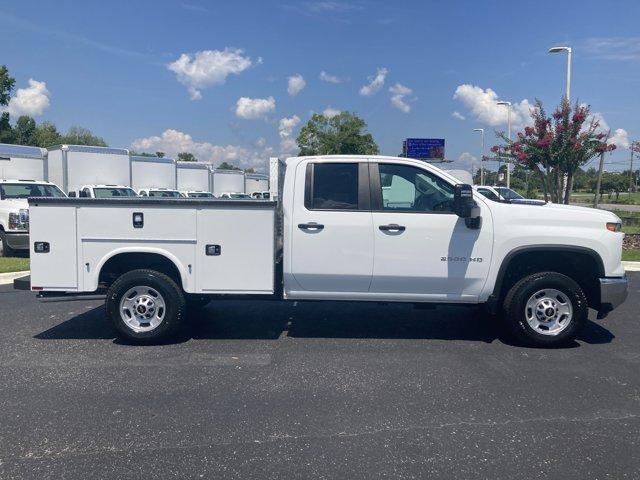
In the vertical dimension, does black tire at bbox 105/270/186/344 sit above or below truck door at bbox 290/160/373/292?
below

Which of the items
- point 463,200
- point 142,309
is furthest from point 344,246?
point 142,309

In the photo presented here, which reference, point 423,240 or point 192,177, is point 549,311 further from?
point 192,177

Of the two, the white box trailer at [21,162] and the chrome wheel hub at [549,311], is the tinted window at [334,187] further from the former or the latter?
the white box trailer at [21,162]

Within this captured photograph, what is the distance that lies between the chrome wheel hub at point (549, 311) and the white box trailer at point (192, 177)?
2459 centimetres

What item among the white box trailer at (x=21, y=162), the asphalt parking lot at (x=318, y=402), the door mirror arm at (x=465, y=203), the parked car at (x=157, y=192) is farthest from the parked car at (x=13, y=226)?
the door mirror arm at (x=465, y=203)

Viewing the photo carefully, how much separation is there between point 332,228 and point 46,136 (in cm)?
5947

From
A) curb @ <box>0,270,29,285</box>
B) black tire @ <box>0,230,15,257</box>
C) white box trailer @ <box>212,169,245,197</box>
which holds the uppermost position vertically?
white box trailer @ <box>212,169,245,197</box>

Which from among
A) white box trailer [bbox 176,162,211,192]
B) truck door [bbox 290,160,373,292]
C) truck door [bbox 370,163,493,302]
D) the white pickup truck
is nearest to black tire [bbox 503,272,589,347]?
the white pickup truck

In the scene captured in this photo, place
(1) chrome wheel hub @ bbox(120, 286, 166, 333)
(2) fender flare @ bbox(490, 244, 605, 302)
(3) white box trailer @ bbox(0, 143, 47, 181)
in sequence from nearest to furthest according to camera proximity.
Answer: (2) fender flare @ bbox(490, 244, 605, 302)
(1) chrome wheel hub @ bbox(120, 286, 166, 333)
(3) white box trailer @ bbox(0, 143, 47, 181)

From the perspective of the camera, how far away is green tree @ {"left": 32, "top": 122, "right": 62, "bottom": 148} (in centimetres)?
5626

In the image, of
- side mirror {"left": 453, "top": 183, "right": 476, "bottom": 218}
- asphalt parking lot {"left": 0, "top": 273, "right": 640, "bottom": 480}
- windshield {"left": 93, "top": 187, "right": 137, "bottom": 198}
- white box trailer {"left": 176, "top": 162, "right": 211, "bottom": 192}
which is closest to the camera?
asphalt parking lot {"left": 0, "top": 273, "right": 640, "bottom": 480}

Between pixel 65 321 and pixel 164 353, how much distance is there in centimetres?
212

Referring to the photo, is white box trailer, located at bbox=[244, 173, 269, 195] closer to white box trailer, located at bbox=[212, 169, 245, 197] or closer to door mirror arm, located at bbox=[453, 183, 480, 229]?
white box trailer, located at bbox=[212, 169, 245, 197]

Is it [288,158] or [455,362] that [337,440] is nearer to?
[455,362]
